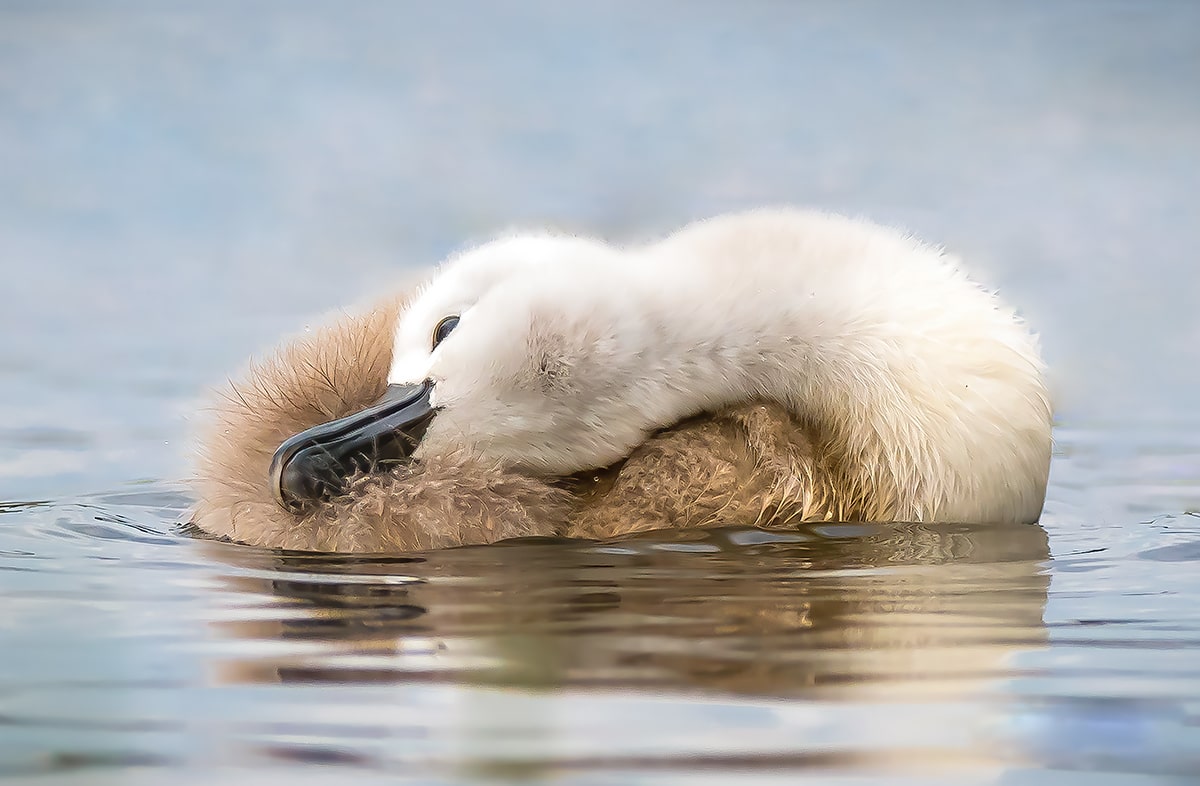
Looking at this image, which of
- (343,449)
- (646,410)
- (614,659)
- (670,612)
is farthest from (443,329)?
(614,659)

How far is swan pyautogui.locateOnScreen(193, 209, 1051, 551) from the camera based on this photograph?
3.38 m

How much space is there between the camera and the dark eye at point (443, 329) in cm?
361

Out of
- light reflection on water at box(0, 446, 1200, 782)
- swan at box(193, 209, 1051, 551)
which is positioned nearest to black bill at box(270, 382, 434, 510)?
swan at box(193, 209, 1051, 551)

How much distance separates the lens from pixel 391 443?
3385 millimetres

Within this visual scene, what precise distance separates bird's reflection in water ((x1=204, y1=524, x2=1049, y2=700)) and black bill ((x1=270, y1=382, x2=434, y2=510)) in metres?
0.17

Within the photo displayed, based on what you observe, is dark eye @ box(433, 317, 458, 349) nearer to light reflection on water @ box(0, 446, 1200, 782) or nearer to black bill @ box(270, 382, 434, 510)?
black bill @ box(270, 382, 434, 510)

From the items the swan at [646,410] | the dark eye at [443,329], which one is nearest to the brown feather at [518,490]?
the swan at [646,410]

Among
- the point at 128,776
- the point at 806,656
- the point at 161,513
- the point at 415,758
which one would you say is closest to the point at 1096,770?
the point at 806,656

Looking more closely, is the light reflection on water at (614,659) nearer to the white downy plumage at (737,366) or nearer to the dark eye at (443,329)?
the white downy plumage at (737,366)

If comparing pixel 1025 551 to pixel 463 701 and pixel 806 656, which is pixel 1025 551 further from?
pixel 463 701

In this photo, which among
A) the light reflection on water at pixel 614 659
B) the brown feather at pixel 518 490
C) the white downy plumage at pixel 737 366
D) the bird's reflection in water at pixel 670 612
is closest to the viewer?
the light reflection on water at pixel 614 659

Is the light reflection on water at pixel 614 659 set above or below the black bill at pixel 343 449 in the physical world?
below

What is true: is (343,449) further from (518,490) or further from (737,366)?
(737,366)

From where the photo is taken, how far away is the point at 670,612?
2535 mm
